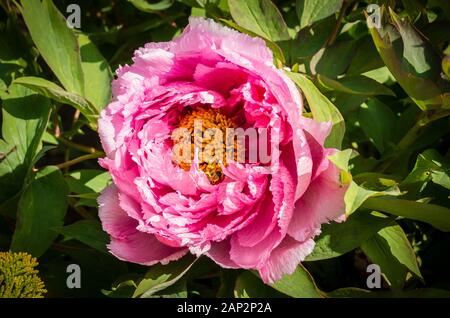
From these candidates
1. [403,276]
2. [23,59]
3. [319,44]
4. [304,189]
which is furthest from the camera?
[23,59]

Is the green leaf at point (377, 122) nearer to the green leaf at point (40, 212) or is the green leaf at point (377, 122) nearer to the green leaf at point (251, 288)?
the green leaf at point (251, 288)

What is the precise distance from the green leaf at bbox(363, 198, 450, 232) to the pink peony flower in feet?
0.30

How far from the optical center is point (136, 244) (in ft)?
2.69

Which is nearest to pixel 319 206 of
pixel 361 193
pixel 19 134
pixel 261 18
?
pixel 361 193

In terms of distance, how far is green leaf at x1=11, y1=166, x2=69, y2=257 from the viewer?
970 mm

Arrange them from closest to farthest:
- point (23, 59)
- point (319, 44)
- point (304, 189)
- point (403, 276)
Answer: point (304, 189) < point (403, 276) < point (319, 44) < point (23, 59)

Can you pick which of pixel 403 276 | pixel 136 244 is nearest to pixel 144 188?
pixel 136 244

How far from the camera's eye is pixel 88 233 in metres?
0.95

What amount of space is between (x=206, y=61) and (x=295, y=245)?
26 centimetres

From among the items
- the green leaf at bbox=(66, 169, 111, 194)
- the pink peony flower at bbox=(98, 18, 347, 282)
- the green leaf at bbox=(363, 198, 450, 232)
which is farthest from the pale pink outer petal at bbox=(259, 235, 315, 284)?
the green leaf at bbox=(66, 169, 111, 194)

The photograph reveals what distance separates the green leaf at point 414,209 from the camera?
771 millimetres

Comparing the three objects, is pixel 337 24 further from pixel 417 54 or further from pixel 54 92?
pixel 54 92

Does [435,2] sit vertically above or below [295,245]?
above

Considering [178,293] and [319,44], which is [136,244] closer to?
[178,293]
